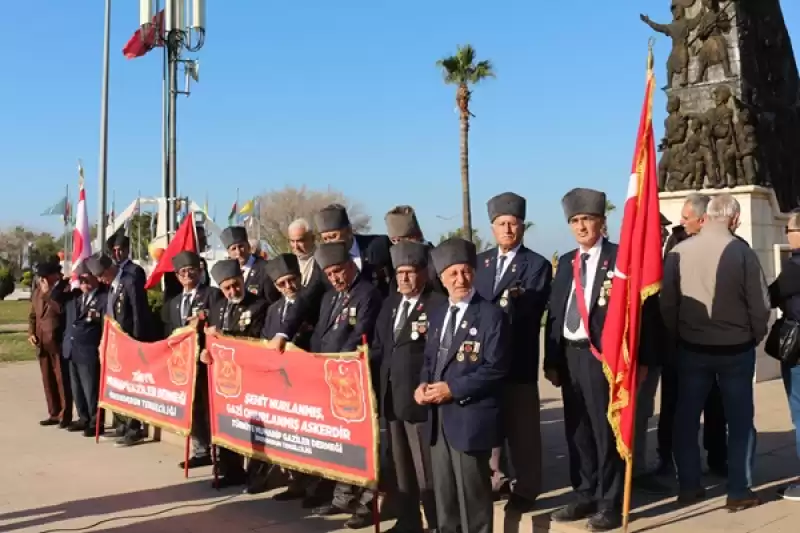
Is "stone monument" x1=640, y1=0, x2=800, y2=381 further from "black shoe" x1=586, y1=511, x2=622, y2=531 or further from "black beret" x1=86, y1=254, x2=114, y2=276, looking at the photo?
"black beret" x1=86, y1=254, x2=114, y2=276

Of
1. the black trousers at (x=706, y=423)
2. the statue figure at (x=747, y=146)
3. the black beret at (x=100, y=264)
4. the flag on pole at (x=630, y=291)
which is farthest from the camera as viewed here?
the statue figure at (x=747, y=146)

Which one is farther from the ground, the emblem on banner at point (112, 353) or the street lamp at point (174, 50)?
the street lamp at point (174, 50)

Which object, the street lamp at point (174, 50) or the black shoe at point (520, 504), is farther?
the street lamp at point (174, 50)

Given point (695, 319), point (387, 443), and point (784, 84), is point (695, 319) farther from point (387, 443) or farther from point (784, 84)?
point (784, 84)

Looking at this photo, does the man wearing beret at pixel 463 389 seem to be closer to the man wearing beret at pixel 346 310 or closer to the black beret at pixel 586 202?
the black beret at pixel 586 202

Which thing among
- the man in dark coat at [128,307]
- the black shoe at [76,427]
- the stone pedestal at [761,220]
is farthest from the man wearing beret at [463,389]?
the stone pedestal at [761,220]

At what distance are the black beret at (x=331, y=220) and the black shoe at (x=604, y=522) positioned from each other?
2.82 m

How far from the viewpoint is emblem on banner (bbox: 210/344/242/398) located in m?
6.09

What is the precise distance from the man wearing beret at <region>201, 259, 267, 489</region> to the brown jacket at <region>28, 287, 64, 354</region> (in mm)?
3351

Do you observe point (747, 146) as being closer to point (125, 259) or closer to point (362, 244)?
point (362, 244)

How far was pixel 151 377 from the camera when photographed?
286 inches

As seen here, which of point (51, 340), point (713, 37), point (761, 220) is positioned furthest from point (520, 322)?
point (713, 37)

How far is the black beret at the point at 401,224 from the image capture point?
5.99 metres

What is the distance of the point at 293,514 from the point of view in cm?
576
